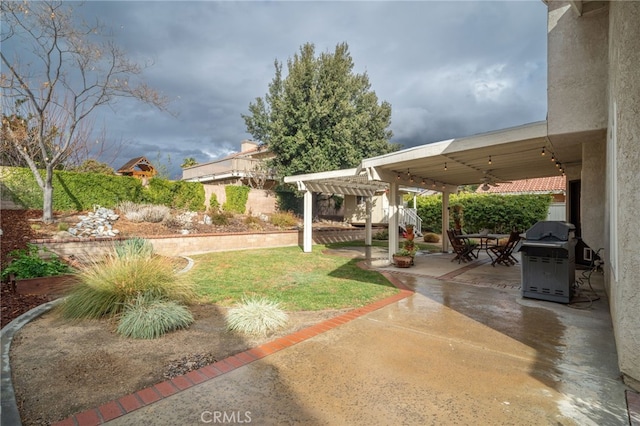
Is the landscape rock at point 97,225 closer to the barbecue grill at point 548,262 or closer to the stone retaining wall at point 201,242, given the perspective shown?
the stone retaining wall at point 201,242

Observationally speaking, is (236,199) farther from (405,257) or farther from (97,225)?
(405,257)

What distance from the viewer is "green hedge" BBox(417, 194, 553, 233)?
16.5 m

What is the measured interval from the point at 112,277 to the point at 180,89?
10.3 m

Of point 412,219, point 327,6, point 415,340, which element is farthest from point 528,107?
point 415,340

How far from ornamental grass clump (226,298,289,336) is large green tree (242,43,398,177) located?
528 inches

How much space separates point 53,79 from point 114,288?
371 inches

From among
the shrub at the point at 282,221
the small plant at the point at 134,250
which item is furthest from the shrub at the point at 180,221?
the shrub at the point at 282,221

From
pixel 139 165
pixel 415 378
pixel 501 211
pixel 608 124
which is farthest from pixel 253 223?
pixel 139 165

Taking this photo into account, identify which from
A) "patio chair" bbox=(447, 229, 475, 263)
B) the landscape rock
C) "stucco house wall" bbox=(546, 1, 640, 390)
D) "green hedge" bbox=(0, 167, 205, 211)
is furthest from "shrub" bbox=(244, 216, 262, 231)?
"stucco house wall" bbox=(546, 1, 640, 390)

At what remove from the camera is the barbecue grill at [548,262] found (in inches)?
211

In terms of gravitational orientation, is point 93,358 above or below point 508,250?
below

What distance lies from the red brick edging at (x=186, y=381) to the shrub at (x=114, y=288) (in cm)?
204

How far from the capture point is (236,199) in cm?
1700

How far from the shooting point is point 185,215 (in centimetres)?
1361
